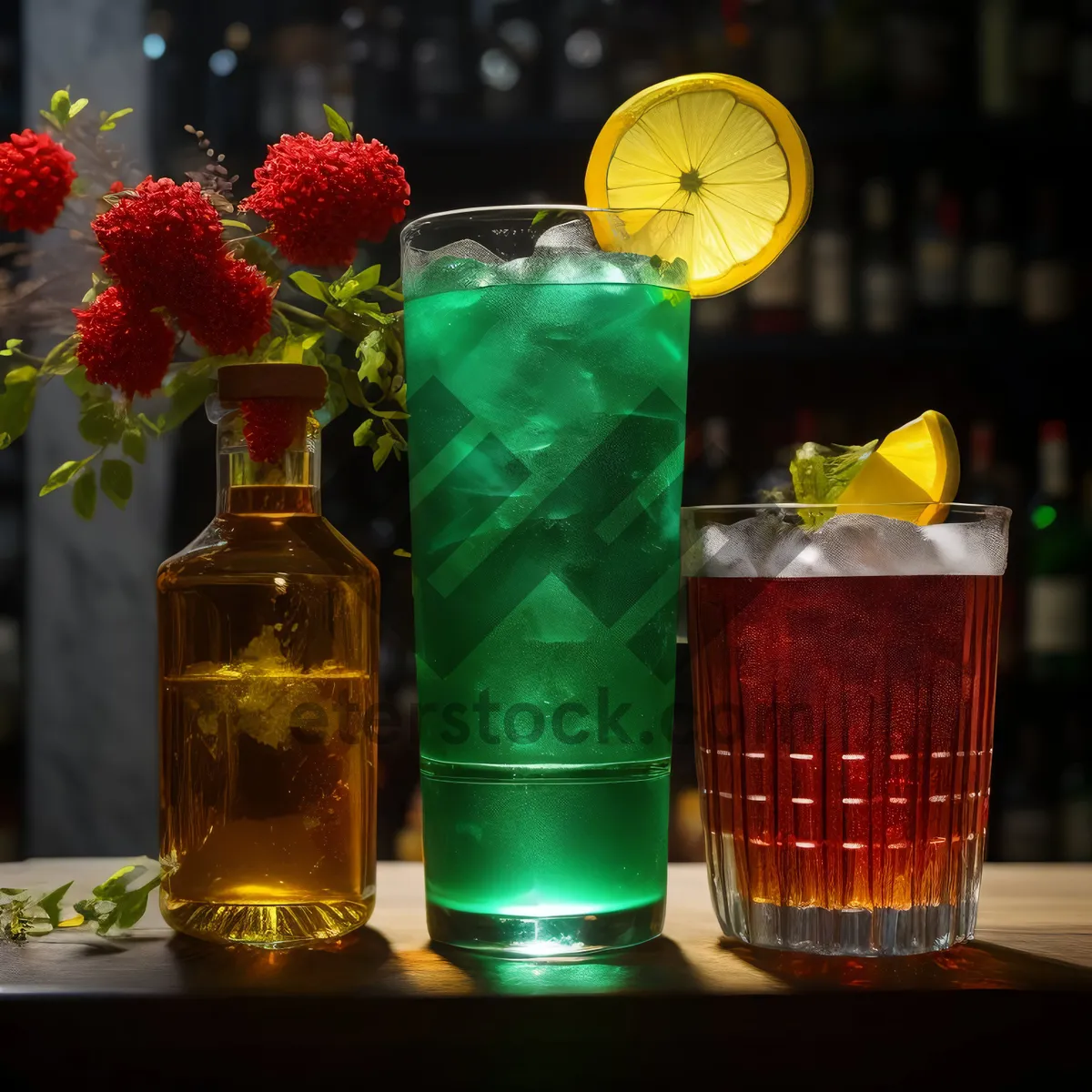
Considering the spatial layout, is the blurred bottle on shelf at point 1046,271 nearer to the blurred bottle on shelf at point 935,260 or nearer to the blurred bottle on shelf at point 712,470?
the blurred bottle on shelf at point 935,260

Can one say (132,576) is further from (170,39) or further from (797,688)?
(797,688)

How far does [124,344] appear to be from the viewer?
738 mm

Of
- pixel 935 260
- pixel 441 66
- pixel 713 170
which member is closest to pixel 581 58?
pixel 441 66

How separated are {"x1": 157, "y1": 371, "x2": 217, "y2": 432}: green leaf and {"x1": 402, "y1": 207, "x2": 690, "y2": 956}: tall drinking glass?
15 cm

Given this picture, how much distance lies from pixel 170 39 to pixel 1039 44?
1450 mm

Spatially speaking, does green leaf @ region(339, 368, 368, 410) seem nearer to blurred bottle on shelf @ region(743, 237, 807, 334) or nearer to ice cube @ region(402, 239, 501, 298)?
ice cube @ region(402, 239, 501, 298)

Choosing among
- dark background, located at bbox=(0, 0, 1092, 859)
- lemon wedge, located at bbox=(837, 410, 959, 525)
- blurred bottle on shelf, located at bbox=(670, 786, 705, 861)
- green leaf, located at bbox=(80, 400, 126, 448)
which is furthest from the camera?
dark background, located at bbox=(0, 0, 1092, 859)

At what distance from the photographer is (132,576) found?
2.27m

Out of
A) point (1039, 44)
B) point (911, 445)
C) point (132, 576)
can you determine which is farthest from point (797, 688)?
point (1039, 44)

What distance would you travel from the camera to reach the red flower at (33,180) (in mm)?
776

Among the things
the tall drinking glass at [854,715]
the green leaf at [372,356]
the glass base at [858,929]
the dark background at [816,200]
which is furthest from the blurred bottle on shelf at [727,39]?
the glass base at [858,929]

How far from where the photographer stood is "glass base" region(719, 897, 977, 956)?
0.72 meters

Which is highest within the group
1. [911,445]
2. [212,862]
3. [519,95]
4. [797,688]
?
[519,95]

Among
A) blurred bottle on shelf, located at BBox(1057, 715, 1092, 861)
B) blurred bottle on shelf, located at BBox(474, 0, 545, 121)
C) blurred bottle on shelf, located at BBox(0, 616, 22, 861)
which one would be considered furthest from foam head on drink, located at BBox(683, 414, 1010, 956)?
blurred bottle on shelf, located at BBox(0, 616, 22, 861)
